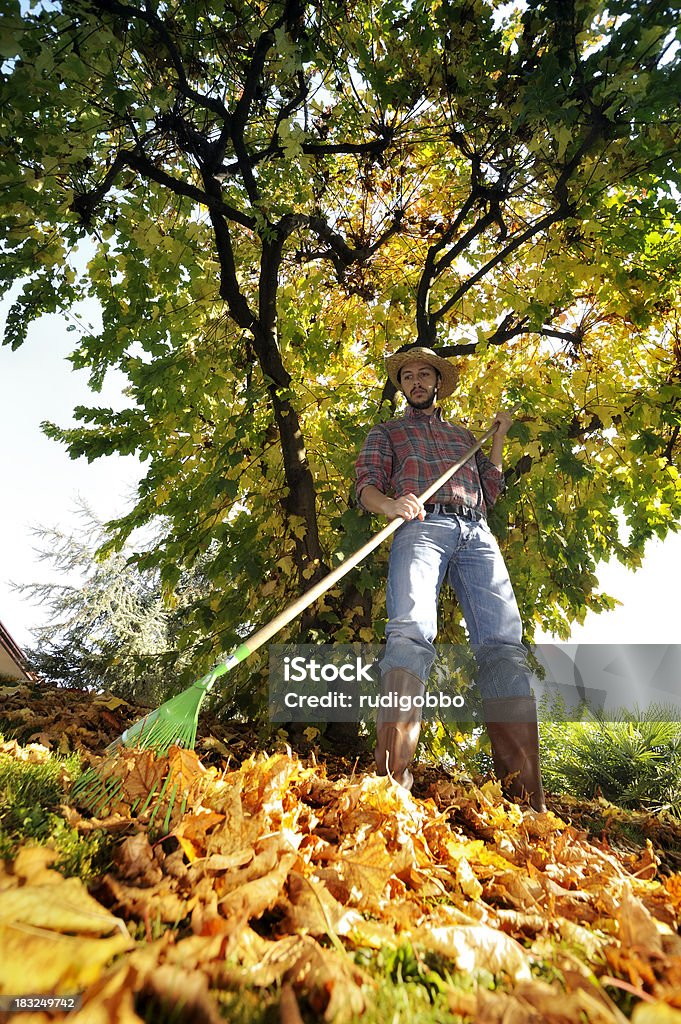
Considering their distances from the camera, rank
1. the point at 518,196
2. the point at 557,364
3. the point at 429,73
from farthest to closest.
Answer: the point at 557,364 < the point at 518,196 < the point at 429,73

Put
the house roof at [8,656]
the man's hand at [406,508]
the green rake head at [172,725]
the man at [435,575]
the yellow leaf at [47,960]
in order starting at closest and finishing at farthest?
1. the yellow leaf at [47,960]
2. the green rake head at [172,725]
3. the man at [435,575]
4. the man's hand at [406,508]
5. the house roof at [8,656]

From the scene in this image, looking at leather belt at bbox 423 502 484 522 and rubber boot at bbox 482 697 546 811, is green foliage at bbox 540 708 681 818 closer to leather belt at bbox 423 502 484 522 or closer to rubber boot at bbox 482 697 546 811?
rubber boot at bbox 482 697 546 811

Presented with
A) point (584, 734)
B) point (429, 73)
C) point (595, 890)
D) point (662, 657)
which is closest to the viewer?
point (595, 890)

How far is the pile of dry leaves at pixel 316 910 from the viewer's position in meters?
0.94

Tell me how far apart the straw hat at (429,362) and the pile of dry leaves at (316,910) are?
2407mm

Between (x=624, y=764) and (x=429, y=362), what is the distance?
6.32 metres

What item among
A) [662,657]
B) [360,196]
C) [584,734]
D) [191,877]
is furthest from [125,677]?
[662,657]

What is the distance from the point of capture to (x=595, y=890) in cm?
161

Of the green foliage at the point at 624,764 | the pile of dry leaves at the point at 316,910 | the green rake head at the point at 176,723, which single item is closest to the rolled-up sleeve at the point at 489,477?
the pile of dry leaves at the point at 316,910

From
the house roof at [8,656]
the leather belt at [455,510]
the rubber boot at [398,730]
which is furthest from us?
the house roof at [8,656]

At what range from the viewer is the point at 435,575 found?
2766mm

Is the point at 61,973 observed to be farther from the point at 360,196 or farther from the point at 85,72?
the point at 360,196

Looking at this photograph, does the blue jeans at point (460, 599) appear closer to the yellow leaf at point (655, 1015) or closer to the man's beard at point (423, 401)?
the man's beard at point (423, 401)

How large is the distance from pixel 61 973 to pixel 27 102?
3.67 meters
